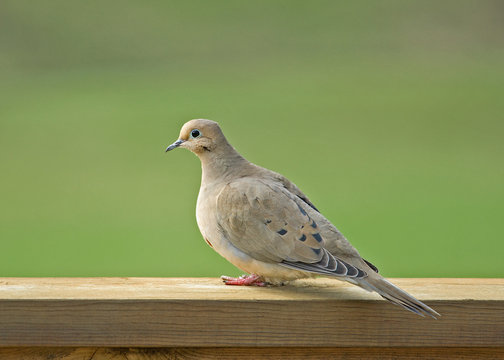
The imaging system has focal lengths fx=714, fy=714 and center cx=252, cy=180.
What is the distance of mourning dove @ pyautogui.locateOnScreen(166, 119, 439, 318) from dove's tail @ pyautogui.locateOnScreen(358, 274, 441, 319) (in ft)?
0.16

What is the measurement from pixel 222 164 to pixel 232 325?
29.5 inches

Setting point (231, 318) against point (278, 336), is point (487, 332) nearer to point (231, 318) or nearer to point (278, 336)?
point (278, 336)

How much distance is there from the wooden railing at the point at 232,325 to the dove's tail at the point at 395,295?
0.04m

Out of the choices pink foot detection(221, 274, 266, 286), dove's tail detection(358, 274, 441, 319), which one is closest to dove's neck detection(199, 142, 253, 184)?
pink foot detection(221, 274, 266, 286)

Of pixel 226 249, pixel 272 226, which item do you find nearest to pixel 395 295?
pixel 272 226

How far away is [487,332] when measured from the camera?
1868mm

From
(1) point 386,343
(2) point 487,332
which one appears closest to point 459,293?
(2) point 487,332

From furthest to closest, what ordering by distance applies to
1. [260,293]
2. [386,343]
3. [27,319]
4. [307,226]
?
[307,226], [260,293], [386,343], [27,319]

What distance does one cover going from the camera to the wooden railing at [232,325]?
178 centimetres

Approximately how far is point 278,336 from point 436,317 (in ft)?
1.37

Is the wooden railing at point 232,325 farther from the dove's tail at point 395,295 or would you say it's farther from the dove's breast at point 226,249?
the dove's breast at point 226,249

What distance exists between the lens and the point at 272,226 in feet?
7.29

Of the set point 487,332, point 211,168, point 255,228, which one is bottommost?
point 487,332

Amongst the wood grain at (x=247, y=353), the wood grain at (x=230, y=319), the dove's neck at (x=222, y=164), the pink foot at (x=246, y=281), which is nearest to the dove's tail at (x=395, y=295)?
the wood grain at (x=230, y=319)
